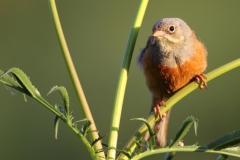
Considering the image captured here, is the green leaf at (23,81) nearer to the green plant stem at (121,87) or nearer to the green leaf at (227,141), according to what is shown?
the green plant stem at (121,87)

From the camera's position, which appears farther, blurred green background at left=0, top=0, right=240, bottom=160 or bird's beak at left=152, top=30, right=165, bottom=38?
blurred green background at left=0, top=0, right=240, bottom=160

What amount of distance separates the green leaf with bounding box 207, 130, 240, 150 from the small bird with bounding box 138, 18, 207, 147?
1.52m

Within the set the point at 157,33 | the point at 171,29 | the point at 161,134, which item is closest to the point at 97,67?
the point at 171,29

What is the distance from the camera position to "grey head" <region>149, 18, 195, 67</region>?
3383 millimetres

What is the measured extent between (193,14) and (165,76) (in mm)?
3847

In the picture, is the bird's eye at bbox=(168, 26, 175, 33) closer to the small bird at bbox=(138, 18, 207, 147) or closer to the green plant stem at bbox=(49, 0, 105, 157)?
the small bird at bbox=(138, 18, 207, 147)

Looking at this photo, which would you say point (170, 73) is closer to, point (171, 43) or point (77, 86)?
point (171, 43)

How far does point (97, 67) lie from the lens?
6.68m

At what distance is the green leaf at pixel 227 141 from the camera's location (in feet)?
5.39

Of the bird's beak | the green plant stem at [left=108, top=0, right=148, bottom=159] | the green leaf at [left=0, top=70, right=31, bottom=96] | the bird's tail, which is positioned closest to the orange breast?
the bird's beak

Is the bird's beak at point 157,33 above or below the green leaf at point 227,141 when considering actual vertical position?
above

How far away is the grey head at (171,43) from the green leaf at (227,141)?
171 centimetres

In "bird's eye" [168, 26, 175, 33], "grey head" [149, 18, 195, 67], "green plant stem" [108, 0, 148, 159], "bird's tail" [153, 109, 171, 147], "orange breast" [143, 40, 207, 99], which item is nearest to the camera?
"green plant stem" [108, 0, 148, 159]

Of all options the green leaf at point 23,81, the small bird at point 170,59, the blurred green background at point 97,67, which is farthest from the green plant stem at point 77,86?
the blurred green background at point 97,67
